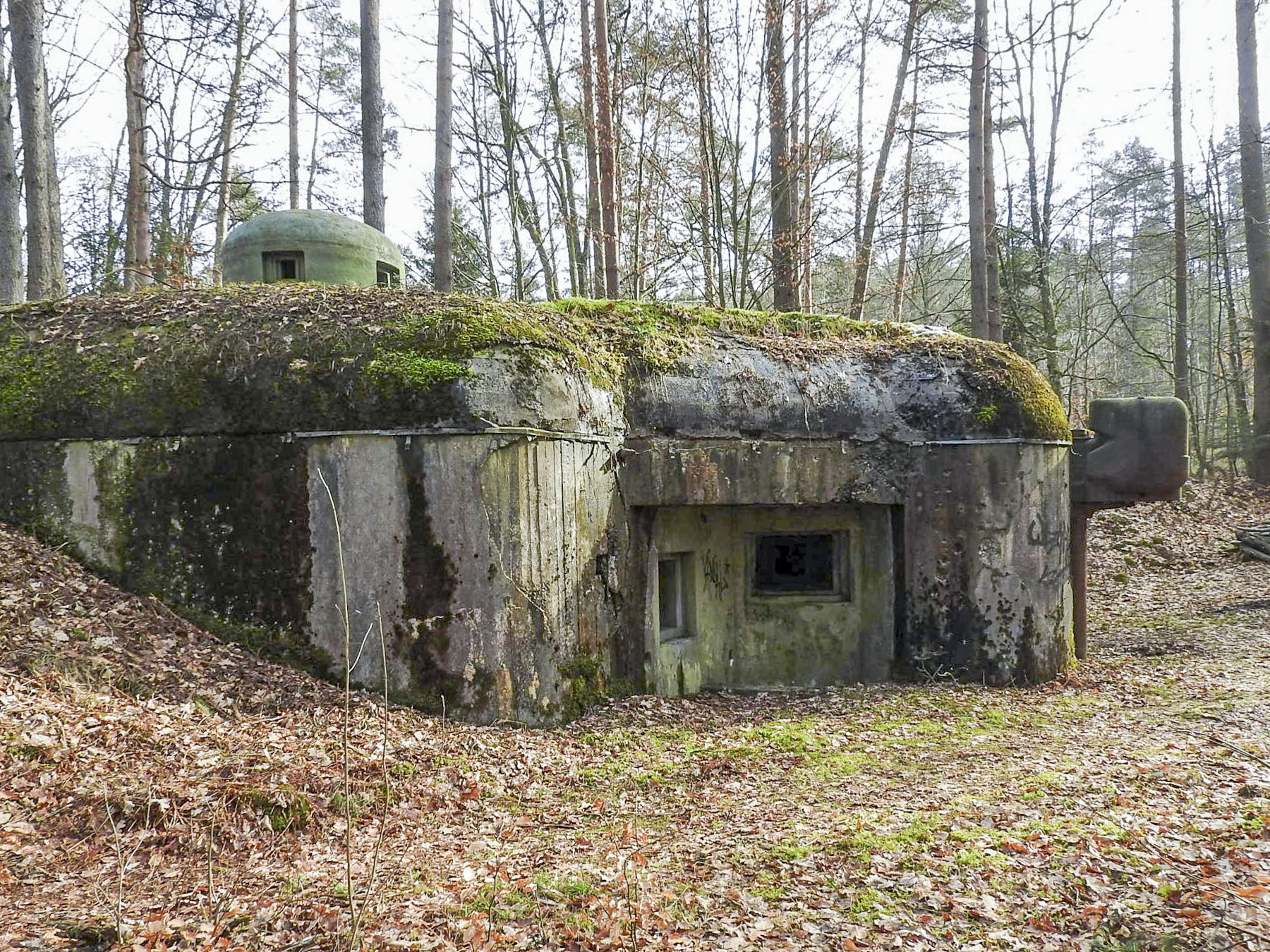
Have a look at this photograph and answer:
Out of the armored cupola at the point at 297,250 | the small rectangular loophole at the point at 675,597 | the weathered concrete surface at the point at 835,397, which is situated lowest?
the small rectangular loophole at the point at 675,597

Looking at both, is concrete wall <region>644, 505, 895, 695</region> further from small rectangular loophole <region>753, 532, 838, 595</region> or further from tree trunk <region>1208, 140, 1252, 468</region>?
tree trunk <region>1208, 140, 1252, 468</region>

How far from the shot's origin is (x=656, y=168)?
15625 millimetres

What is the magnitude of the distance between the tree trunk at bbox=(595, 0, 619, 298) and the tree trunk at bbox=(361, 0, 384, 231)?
3.22 m

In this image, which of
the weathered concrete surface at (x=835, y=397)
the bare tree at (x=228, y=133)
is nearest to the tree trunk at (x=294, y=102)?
the bare tree at (x=228, y=133)

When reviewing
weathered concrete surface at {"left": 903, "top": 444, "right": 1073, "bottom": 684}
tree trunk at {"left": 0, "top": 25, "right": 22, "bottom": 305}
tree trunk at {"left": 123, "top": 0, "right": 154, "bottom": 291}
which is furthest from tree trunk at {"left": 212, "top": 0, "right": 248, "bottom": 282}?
weathered concrete surface at {"left": 903, "top": 444, "right": 1073, "bottom": 684}

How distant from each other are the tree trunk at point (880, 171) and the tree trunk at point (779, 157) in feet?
6.20

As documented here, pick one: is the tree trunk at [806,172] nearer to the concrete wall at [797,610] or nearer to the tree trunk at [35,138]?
the concrete wall at [797,610]

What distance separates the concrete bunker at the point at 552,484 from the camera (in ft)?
19.6

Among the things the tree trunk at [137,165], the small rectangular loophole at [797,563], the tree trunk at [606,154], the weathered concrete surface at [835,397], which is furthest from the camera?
the tree trunk at [606,154]

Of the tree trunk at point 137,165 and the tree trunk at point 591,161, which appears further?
the tree trunk at point 591,161

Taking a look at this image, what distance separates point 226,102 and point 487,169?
17.3 ft

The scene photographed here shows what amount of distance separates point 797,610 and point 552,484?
3023 millimetres

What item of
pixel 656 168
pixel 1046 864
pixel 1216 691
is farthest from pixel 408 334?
pixel 656 168

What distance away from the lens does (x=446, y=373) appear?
19.8 feet
